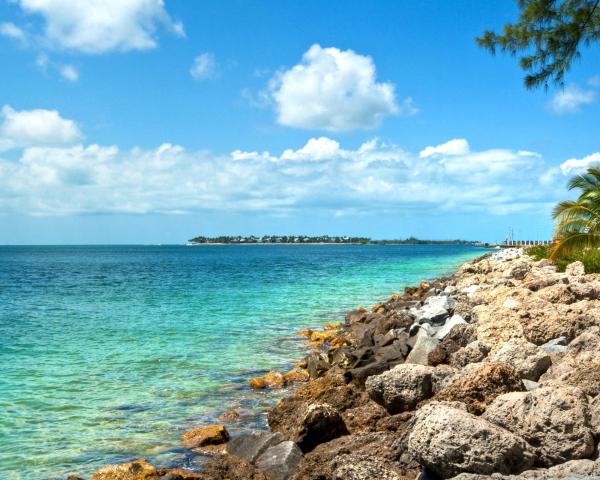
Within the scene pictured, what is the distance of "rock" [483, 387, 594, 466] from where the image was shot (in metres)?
5.60

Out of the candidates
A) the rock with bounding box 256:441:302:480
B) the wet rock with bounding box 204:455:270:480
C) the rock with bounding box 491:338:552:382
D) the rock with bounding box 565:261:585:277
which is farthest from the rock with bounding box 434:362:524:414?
the rock with bounding box 565:261:585:277

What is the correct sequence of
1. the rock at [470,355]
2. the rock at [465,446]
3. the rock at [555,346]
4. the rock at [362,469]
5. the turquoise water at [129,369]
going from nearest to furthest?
1. the rock at [465,446]
2. the rock at [362,469]
3. the turquoise water at [129,369]
4. the rock at [555,346]
5. the rock at [470,355]

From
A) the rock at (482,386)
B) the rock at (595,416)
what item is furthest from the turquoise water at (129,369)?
the rock at (595,416)

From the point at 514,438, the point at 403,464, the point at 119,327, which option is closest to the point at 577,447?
the point at 514,438

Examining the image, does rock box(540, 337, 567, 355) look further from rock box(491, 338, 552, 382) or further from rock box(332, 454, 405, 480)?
rock box(332, 454, 405, 480)

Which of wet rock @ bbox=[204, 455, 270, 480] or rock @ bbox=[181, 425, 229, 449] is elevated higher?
wet rock @ bbox=[204, 455, 270, 480]

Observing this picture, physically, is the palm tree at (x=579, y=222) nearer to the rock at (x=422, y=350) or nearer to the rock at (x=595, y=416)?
the rock at (x=422, y=350)

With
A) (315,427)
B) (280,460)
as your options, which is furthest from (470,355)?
(280,460)

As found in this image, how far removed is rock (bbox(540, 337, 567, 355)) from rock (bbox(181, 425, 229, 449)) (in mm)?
4972

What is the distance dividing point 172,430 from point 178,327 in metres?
11.9

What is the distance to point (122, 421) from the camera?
984cm

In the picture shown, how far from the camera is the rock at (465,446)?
5.22 metres

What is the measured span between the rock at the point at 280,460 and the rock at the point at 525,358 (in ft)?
10.6

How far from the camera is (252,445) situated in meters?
7.49
